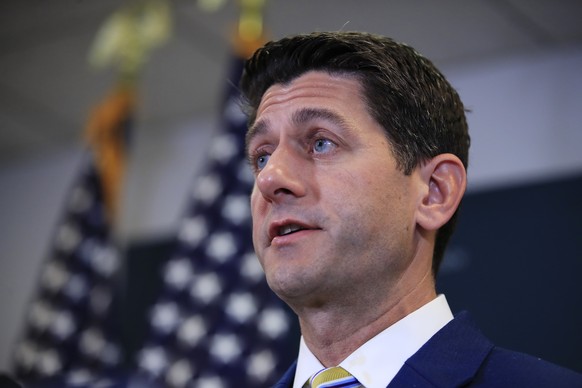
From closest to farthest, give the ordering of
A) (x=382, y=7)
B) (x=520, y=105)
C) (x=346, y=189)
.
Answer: (x=346, y=189), (x=382, y=7), (x=520, y=105)

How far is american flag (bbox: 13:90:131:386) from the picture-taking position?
3.33m

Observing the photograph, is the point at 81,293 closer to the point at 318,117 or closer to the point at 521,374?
the point at 318,117

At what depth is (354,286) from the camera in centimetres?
115

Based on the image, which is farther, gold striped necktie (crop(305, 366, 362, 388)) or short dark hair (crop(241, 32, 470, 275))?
short dark hair (crop(241, 32, 470, 275))

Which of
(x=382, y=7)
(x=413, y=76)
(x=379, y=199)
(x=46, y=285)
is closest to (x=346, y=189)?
(x=379, y=199)

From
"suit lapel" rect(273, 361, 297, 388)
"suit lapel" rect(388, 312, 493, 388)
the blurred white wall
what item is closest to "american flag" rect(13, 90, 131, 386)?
the blurred white wall

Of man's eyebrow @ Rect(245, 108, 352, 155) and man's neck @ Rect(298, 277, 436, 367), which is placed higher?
man's eyebrow @ Rect(245, 108, 352, 155)

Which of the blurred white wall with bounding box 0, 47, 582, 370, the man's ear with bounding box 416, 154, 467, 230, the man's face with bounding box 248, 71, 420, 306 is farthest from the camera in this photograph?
the blurred white wall with bounding box 0, 47, 582, 370

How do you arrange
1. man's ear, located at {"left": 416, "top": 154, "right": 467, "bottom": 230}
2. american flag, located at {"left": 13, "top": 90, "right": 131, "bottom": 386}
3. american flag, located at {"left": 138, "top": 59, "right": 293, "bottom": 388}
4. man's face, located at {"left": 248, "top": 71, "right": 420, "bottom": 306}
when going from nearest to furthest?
man's face, located at {"left": 248, "top": 71, "right": 420, "bottom": 306}
man's ear, located at {"left": 416, "top": 154, "right": 467, "bottom": 230}
american flag, located at {"left": 138, "top": 59, "right": 293, "bottom": 388}
american flag, located at {"left": 13, "top": 90, "right": 131, "bottom": 386}

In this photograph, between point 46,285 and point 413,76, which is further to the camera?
point 46,285

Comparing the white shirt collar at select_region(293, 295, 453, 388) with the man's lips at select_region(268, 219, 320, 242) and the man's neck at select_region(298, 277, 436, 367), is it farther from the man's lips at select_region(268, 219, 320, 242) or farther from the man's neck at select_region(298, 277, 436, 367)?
the man's lips at select_region(268, 219, 320, 242)

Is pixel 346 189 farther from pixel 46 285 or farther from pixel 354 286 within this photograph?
pixel 46 285

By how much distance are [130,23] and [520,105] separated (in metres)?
1.70

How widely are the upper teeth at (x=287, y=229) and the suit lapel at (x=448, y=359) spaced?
0.25m
